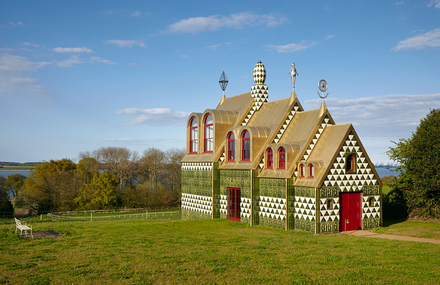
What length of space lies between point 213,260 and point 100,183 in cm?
4983

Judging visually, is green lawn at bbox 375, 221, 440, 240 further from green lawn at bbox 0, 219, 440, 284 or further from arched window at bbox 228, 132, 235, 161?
arched window at bbox 228, 132, 235, 161

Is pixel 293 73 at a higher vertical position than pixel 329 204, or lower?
higher

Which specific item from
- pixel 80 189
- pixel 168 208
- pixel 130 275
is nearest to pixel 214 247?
pixel 130 275

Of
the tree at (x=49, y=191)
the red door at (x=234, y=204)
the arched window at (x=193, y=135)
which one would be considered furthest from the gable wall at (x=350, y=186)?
the tree at (x=49, y=191)

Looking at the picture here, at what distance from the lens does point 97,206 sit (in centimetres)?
5869

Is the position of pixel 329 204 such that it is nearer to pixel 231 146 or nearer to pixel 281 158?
pixel 281 158

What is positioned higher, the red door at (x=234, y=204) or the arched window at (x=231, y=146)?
the arched window at (x=231, y=146)

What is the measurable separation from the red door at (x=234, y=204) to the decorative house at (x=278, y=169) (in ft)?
0.22

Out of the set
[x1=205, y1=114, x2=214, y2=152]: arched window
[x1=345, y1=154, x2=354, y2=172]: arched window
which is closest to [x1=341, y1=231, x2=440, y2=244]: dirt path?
[x1=345, y1=154, x2=354, y2=172]: arched window

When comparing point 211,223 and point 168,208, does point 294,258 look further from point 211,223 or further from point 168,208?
point 168,208

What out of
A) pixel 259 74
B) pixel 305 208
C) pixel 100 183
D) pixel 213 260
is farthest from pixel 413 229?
pixel 100 183

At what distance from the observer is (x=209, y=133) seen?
94.7 ft

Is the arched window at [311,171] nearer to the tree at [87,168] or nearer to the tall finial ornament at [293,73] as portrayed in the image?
the tall finial ornament at [293,73]

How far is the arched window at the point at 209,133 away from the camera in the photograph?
28497mm
